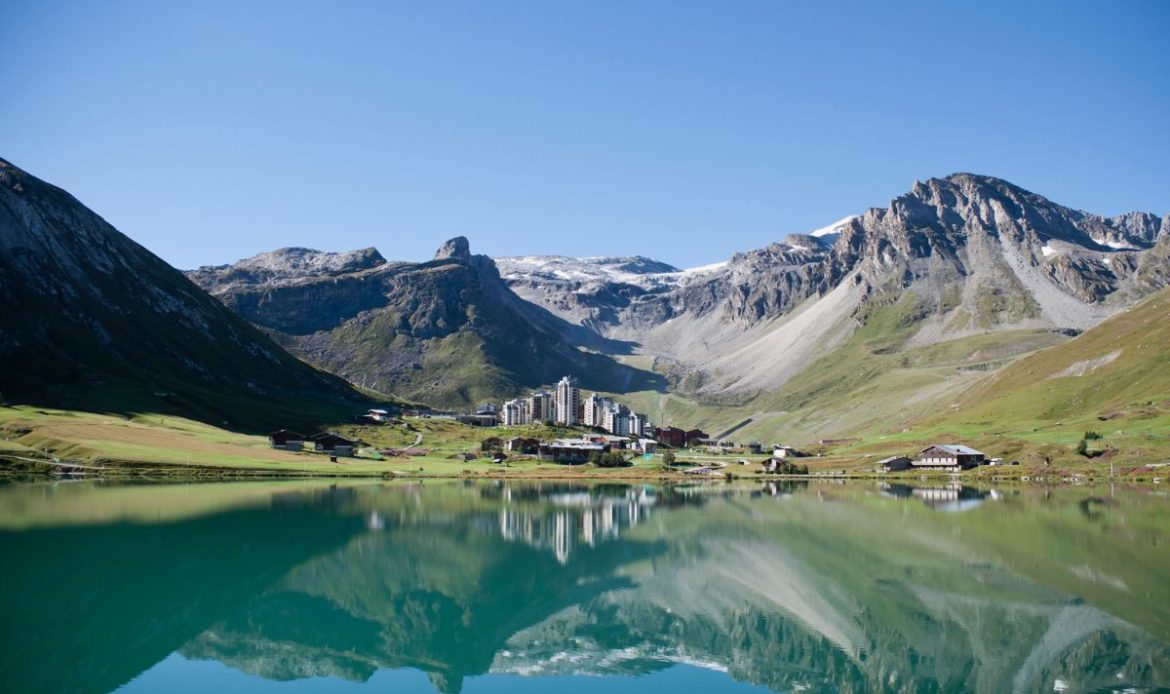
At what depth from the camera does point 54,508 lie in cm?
6612

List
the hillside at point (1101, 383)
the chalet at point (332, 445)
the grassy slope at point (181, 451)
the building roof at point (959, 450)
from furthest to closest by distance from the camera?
the chalet at point (332, 445) → the hillside at point (1101, 383) → the building roof at point (959, 450) → the grassy slope at point (181, 451)

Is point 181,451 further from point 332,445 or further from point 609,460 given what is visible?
point 609,460

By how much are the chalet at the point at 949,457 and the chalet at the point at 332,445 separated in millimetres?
99497

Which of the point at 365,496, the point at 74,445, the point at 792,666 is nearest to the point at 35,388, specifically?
the point at 74,445

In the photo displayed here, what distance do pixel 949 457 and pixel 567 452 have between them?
219ft

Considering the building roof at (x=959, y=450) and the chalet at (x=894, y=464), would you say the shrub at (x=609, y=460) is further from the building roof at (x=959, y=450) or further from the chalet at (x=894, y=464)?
the building roof at (x=959, y=450)

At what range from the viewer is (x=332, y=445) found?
150 meters

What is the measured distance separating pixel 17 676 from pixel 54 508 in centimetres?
4781

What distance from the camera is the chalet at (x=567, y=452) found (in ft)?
Result: 522

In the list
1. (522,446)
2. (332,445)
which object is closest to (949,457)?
(522,446)

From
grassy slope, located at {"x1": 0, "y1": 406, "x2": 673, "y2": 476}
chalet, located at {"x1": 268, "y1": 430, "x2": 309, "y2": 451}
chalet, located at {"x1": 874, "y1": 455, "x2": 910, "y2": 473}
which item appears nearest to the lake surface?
grassy slope, located at {"x1": 0, "y1": 406, "x2": 673, "y2": 476}

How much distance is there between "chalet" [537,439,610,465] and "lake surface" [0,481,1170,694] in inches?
3365

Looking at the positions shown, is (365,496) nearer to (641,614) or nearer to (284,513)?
(284,513)

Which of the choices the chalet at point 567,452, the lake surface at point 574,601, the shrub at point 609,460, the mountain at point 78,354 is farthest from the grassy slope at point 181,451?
the lake surface at point 574,601
